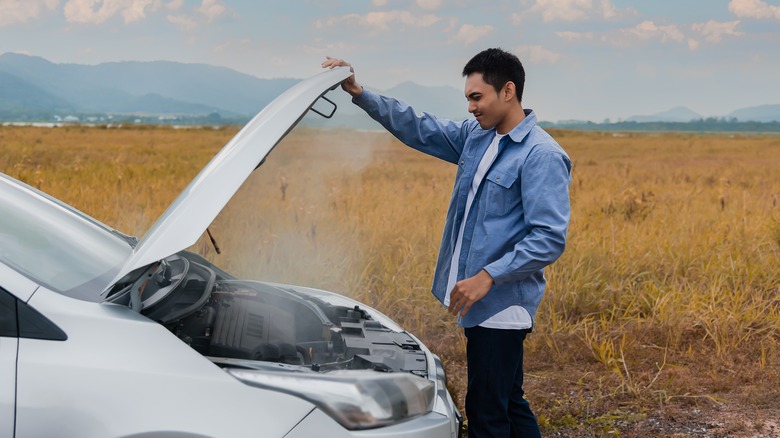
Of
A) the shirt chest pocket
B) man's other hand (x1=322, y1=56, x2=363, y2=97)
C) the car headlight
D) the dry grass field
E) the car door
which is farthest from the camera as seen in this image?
the dry grass field

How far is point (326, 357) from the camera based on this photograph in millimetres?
2674

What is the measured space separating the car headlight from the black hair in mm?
1219

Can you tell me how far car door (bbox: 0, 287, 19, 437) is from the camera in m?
2.03

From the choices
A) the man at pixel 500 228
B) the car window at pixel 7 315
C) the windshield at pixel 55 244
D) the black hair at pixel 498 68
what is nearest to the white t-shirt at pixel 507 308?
the man at pixel 500 228

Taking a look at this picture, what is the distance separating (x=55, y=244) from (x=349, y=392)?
4.22ft

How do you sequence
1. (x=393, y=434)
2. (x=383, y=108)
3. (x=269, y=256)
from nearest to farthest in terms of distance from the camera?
(x=393, y=434)
(x=383, y=108)
(x=269, y=256)

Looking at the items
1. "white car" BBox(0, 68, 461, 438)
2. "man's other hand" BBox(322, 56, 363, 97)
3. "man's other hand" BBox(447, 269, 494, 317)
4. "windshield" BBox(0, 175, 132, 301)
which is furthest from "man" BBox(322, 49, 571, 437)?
"windshield" BBox(0, 175, 132, 301)

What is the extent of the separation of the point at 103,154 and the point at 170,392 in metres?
18.4

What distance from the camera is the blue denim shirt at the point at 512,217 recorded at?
2789mm

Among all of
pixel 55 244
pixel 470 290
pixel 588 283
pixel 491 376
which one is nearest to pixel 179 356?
pixel 55 244

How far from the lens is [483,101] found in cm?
298

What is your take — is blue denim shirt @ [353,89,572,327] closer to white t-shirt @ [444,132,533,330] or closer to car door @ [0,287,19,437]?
white t-shirt @ [444,132,533,330]

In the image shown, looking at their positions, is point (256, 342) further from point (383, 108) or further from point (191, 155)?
point (191, 155)

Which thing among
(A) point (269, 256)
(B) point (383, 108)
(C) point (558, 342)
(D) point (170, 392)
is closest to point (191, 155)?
(A) point (269, 256)
